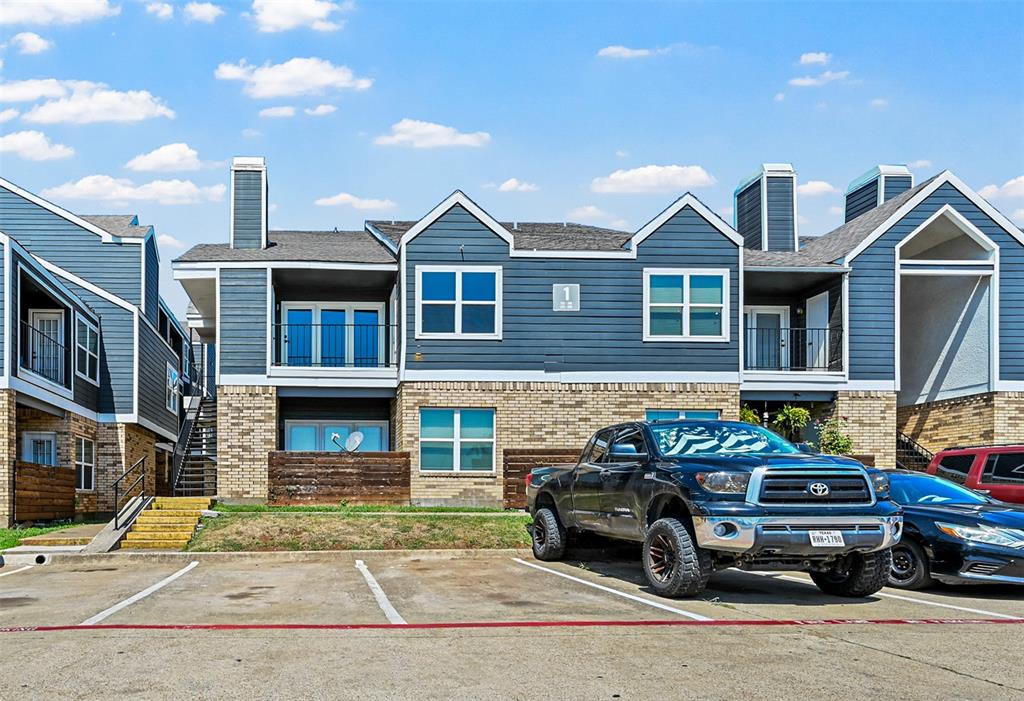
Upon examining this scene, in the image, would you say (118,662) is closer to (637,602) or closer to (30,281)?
(637,602)

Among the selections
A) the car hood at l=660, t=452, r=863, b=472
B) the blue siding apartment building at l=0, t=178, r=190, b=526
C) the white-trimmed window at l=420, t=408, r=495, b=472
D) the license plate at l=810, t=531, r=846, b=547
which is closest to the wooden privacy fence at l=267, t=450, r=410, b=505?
the white-trimmed window at l=420, t=408, r=495, b=472

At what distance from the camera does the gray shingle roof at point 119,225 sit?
31.9 m

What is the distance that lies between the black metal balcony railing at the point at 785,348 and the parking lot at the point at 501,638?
49.0 feet

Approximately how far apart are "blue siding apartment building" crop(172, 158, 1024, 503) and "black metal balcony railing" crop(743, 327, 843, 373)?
0.13 m

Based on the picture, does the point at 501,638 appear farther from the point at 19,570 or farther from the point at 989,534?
the point at 19,570

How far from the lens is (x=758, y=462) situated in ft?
35.2

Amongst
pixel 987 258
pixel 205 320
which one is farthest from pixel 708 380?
pixel 205 320

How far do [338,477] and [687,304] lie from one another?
909 centimetres

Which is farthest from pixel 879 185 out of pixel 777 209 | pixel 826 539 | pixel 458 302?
pixel 826 539

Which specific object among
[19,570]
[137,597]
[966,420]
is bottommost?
[19,570]

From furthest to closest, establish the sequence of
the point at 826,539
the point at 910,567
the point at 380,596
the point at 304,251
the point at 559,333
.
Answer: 1. the point at 304,251
2. the point at 559,333
3. the point at 910,567
4. the point at 380,596
5. the point at 826,539

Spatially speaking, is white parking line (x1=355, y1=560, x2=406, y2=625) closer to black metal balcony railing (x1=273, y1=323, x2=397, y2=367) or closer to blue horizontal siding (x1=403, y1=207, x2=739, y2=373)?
blue horizontal siding (x1=403, y1=207, x2=739, y2=373)

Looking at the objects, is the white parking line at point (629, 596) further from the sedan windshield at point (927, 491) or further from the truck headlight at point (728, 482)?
the sedan windshield at point (927, 491)

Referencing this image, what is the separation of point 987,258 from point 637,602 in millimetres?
19994
